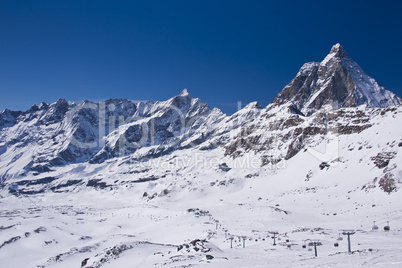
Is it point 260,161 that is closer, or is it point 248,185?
point 248,185

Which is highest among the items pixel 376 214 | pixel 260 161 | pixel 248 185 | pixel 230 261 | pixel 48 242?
pixel 260 161

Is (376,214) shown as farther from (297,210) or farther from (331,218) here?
(297,210)

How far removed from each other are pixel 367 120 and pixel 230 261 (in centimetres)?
12478

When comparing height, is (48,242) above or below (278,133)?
below

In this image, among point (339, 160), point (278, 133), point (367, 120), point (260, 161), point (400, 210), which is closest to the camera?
point (400, 210)

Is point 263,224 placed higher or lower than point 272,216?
lower

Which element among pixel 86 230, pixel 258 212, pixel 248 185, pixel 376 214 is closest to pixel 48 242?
pixel 86 230

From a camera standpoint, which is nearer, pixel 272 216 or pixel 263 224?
pixel 263 224

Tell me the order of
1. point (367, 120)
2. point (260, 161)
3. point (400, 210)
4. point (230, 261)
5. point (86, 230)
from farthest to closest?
point (260, 161), point (367, 120), point (86, 230), point (400, 210), point (230, 261)

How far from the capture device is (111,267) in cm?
3575

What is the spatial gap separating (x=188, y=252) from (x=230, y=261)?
7.36 meters

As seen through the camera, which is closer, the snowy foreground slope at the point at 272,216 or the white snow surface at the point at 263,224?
the white snow surface at the point at 263,224

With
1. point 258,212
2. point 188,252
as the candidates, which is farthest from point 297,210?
point 188,252

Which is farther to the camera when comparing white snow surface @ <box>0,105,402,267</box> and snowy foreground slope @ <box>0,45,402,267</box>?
snowy foreground slope @ <box>0,45,402,267</box>
